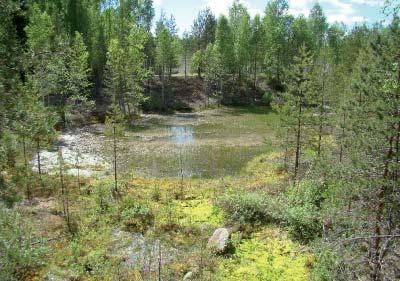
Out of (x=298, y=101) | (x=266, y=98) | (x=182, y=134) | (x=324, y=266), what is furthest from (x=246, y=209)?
(x=266, y=98)

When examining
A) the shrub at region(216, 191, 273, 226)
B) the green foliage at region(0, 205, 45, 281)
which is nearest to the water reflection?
the shrub at region(216, 191, 273, 226)

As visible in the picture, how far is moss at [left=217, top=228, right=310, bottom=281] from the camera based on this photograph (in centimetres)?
1617

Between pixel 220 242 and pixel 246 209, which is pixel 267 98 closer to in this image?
pixel 246 209

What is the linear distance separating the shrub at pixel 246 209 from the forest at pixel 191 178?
0.07 meters

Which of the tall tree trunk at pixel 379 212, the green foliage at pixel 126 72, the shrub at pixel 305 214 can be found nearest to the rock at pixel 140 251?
the shrub at pixel 305 214

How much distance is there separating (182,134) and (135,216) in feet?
75.3

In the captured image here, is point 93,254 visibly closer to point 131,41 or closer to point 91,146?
point 91,146

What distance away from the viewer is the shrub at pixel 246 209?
21.2 meters

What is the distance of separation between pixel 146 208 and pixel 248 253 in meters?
6.27

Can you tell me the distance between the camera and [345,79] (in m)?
37.6

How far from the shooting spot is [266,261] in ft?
57.0

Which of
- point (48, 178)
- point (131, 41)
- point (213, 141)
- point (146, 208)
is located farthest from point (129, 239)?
point (131, 41)

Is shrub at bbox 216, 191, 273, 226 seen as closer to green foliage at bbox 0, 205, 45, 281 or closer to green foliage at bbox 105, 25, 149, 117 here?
green foliage at bbox 0, 205, 45, 281

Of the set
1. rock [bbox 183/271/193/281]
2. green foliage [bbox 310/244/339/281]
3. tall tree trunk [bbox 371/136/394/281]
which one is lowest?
rock [bbox 183/271/193/281]
